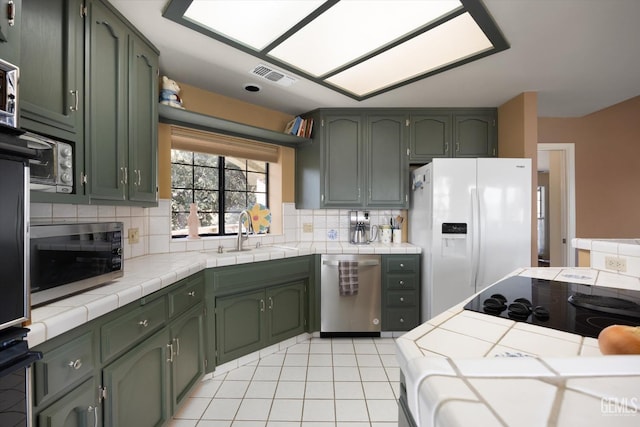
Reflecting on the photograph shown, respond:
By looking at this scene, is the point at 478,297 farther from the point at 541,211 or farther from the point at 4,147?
the point at 541,211

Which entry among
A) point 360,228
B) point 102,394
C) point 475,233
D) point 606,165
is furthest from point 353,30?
point 606,165

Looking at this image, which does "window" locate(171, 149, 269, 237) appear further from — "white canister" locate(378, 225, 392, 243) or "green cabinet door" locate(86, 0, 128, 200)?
"white canister" locate(378, 225, 392, 243)

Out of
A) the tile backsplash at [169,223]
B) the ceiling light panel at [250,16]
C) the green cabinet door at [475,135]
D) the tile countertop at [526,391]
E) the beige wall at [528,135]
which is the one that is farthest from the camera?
the green cabinet door at [475,135]

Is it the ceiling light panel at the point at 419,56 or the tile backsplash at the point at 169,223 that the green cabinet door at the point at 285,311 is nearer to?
the tile backsplash at the point at 169,223

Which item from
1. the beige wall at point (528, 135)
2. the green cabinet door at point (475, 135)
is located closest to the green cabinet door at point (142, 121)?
the green cabinet door at point (475, 135)

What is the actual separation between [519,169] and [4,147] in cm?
300

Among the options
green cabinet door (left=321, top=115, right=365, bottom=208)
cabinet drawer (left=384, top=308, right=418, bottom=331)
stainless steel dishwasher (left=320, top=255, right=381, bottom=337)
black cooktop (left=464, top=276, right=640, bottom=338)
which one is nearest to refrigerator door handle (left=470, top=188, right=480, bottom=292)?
cabinet drawer (left=384, top=308, right=418, bottom=331)

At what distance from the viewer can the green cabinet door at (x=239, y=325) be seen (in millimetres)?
2076

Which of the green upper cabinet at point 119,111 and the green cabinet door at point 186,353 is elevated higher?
the green upper cabinet at point 119,111

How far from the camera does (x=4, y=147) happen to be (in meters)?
0.61

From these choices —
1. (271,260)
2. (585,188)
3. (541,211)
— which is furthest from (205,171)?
(541,211)

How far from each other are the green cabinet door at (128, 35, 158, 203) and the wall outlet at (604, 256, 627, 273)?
261cm

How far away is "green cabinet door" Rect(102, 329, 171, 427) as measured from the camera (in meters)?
1.11

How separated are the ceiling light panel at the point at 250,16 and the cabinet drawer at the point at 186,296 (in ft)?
5.10
